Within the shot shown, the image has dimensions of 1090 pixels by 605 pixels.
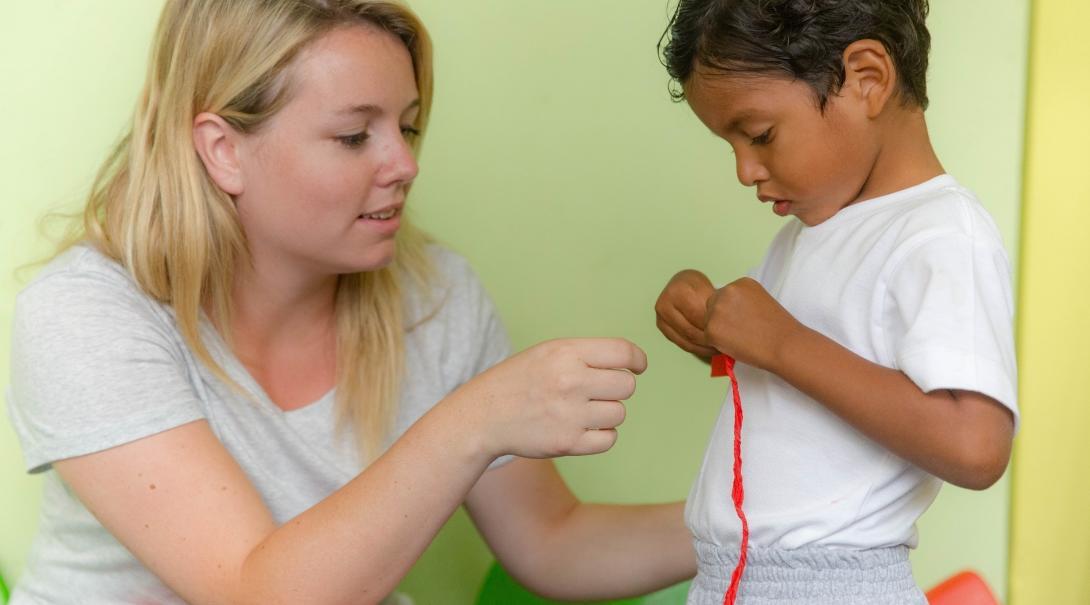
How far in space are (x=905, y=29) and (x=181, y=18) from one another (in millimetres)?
715

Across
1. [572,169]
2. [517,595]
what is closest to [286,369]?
[517,595]

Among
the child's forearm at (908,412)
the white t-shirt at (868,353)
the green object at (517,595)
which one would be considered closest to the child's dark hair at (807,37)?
the white t-shirt at (868,353)

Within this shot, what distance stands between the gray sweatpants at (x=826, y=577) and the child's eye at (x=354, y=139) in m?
0.55

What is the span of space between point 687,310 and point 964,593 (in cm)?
54

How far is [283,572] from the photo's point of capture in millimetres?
1090

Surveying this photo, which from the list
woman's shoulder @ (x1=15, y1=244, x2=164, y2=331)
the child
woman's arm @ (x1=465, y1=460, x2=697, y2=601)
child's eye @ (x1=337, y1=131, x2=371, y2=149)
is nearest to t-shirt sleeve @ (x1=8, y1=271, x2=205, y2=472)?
woman's shoulder @ (x1=15, y1=244, x2=164, y2=331)

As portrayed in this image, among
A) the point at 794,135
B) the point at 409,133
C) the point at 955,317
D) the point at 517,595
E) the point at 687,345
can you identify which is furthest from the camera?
the point at 517,595

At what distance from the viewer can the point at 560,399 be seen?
1.02m

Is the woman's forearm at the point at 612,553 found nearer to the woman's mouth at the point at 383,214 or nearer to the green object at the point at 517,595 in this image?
the green object at the point at 517,595

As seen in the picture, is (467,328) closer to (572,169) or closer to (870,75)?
(572,169)

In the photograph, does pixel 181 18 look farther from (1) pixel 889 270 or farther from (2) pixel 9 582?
(2) pixel 9 582

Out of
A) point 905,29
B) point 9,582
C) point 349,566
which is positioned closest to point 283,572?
point 349,566

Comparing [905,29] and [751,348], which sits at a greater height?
[905,29]

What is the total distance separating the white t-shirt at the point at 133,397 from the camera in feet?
3.90
